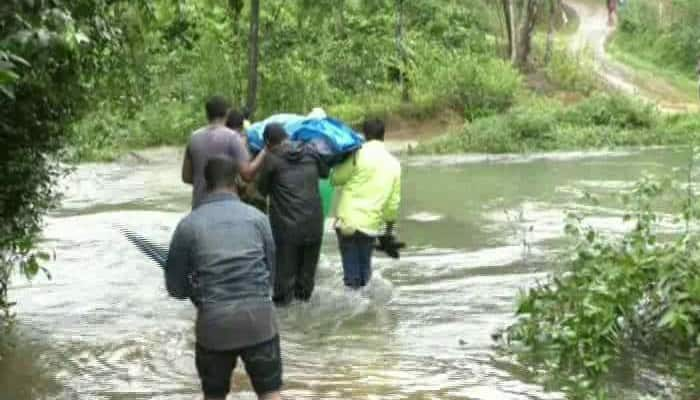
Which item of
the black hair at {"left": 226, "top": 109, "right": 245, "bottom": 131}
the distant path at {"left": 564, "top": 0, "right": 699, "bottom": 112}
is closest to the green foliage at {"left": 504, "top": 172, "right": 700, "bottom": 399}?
the black hair at {"left": 226, "top": 109, "right": 245, "bottom": 131}

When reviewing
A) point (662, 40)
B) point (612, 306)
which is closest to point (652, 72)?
point (662, 40)

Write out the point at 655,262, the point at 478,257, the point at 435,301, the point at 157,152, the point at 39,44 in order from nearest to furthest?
the point at 39,44
the point at 655,262
the point at 435,301
the point at 478,257
the point at 157,152

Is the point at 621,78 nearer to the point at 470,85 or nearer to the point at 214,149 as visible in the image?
the point at 470,85

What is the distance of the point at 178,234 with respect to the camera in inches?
211

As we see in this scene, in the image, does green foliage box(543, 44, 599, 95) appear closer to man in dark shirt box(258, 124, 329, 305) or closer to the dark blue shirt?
man in dark shirt box(258, 124, 329, 305)

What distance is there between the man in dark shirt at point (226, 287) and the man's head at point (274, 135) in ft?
12.1

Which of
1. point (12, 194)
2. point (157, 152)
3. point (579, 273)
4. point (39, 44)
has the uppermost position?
point (39, 44)

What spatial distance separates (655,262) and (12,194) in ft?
13.9

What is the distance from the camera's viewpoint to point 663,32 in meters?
52.2

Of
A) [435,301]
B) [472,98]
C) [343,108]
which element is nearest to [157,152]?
[343,108]

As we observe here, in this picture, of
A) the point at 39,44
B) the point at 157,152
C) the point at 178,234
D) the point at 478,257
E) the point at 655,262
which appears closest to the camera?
the point at 39,44

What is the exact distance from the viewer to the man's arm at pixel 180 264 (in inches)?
210

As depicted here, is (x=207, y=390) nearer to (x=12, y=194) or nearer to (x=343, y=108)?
(x=12, y=194)

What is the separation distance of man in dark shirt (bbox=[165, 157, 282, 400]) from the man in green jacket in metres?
4.11
